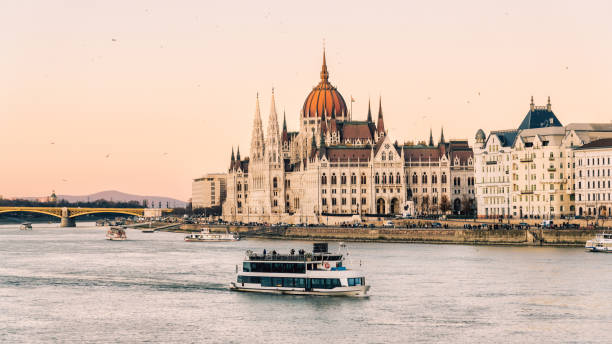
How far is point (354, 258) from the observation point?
116688 mm

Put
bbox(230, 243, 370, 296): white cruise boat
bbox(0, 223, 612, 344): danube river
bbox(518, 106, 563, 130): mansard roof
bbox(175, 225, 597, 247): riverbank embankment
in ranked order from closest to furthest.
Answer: bbox(0, 223, 612, 344): danube river → bbox(230, 243, 370, 296): white cruise boat → bbox(175, 225, 597, 247): riverbank embankment → bbox(518, 106, 563, 130): mansard roof

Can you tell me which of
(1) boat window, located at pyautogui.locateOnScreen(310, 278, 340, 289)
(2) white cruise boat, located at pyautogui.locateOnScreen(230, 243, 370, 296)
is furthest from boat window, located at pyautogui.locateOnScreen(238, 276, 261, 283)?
(1) boat window, located at pyautogui.locateOnScreen(310, 278, 340, 289)

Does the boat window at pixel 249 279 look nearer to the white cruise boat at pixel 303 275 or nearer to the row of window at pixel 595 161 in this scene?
→ the white cruise boat at pixel 303 275

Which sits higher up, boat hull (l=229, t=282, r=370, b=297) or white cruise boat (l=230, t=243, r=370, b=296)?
white cruise boat (l=230, t=243, r=370, b=296)

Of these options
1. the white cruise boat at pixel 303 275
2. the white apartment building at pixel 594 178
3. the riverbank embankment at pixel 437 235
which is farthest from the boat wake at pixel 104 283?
the white apartment building at pixel 594 178

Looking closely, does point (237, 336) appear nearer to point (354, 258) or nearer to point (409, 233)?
point (354, 258)

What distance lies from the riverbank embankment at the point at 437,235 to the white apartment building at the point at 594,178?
17.7 meters

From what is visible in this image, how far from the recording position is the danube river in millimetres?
64750

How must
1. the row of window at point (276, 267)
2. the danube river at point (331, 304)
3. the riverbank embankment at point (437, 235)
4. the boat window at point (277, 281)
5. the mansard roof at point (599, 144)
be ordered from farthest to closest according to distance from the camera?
the mansard roof at point (599, 144) → the riverbank embankment at point (437, 235) → the boat window at point (277, 281) → the row of window at point (276, 267) → the danube river at point (331, 304)

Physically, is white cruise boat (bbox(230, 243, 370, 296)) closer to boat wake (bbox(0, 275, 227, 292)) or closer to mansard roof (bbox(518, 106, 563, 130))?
boat wake (bbox(0, 275, 227, 292))

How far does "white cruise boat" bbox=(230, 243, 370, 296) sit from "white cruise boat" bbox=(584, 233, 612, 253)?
138 ft

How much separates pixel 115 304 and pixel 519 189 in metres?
93.1

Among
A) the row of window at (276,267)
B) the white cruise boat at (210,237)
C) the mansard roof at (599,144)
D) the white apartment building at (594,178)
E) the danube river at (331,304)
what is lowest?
the danube river at (331,304)

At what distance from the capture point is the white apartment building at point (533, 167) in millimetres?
154000
